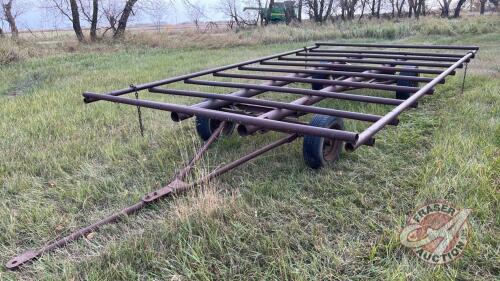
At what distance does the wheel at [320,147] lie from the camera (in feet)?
8.81

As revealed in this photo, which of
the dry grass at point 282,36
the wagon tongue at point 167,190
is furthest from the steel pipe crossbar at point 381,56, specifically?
the dry grass at point 282,36

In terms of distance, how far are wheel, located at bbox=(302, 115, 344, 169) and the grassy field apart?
0.07 meters

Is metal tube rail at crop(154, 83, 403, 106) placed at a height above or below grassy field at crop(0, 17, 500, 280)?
above

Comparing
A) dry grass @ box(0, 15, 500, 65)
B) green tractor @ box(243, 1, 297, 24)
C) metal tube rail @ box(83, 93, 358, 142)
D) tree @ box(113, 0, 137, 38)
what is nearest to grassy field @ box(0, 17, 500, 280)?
metal tube rail @ box(83, 93, 358, 142)

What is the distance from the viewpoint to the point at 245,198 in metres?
2.42

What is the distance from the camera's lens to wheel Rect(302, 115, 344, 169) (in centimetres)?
269

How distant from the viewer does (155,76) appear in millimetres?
7027

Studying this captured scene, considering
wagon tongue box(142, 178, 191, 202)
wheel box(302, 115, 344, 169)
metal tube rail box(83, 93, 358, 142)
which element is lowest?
wagon tongue box(142, 178, 191, 202)

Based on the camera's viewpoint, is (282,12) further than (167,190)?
Yes

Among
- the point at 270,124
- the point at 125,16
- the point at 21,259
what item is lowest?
the point at 21,259

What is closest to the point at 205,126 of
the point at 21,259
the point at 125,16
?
the point at 21,259

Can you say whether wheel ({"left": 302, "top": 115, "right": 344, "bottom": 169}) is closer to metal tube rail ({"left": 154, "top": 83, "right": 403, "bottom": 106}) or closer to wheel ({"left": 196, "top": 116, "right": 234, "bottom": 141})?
metal tube rail ({"left": 154, "top": 83, "right": 403, "bottom": 106})

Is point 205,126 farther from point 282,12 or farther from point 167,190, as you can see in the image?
point 282,12

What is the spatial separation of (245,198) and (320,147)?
649 millimetres
